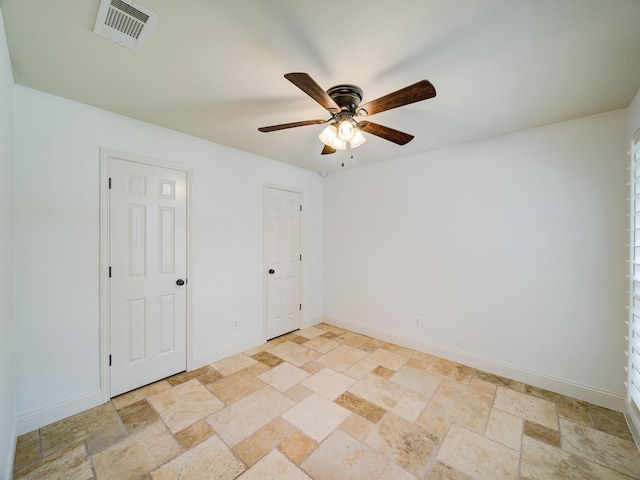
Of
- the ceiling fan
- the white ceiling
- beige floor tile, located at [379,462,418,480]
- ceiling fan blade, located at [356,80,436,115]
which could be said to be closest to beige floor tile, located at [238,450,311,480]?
beige floor tile, located at [379,462,418,480]

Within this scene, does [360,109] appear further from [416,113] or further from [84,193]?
[84,193]

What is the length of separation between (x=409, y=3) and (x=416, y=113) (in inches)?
44.4

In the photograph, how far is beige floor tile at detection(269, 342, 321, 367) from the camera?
310cm

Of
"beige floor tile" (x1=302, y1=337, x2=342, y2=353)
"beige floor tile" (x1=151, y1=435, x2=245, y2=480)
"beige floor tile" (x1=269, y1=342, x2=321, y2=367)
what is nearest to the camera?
"beige floor tile" (x1=151, y1=435, x2=245, y2=480)

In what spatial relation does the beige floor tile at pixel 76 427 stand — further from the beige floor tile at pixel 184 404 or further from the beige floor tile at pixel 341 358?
the beige floor tile at pixel 341 358

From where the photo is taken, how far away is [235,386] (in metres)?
2.58

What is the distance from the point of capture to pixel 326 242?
4496 mm

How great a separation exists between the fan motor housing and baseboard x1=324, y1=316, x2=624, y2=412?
2.93 meters

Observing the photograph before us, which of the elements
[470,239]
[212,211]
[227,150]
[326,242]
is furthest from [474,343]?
[227,150]

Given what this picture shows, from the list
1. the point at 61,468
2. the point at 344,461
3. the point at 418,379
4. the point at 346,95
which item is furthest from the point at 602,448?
the point at 61,468

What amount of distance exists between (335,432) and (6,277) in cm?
243

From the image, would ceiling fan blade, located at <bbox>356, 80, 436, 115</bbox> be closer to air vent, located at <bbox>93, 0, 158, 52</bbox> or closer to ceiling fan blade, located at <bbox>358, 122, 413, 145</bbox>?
ceiling fan blade, located at <bbox>358, 122, 413, 145</bbox>

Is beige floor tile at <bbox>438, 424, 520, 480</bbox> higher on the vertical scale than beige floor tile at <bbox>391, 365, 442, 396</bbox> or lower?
lower

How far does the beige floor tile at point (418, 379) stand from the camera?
2549 mm
